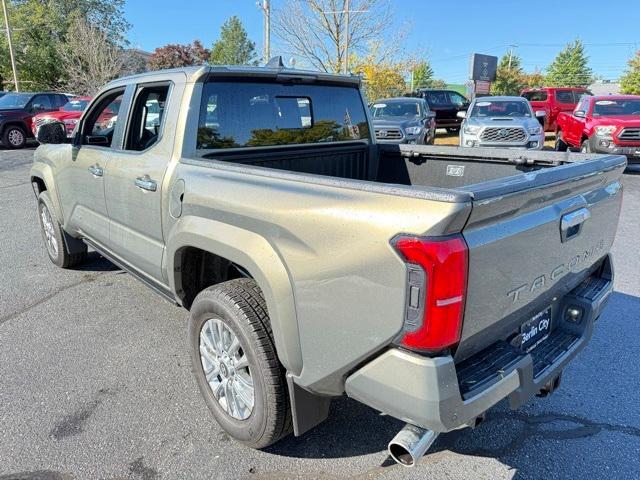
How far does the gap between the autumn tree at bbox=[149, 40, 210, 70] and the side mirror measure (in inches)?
1847

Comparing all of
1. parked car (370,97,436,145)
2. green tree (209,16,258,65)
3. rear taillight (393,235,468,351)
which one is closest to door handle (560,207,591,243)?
rear taillight (393,235,468,351)

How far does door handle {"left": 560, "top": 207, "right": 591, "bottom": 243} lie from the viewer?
2.10 metres

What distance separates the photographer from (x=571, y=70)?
60500 mm

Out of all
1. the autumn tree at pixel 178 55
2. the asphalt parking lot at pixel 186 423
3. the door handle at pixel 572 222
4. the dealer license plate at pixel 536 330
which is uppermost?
the autumn tree at pixel 178 55

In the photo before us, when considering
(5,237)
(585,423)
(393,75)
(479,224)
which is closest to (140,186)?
(479,224)

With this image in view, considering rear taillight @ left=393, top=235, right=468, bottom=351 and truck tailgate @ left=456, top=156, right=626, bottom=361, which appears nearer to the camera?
rear taillight @ left=393, top=235, right=468, bottom=351

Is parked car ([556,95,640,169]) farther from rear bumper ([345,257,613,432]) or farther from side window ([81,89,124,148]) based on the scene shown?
side window ([81,89,124,148])

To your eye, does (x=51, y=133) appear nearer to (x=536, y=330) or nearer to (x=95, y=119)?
(x=95, y=119)

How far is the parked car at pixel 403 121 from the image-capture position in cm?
1257

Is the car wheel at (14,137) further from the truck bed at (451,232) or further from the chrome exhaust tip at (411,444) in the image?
the chrome exhaust tip at (411,444)

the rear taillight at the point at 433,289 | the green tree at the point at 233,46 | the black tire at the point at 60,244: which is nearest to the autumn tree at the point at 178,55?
the green tree at the point at 233,46

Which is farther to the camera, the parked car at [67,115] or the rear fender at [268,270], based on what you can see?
the parked car at [67,115]

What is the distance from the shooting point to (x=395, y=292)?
166 centimetres

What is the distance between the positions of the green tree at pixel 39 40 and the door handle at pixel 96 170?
35.9 metres
